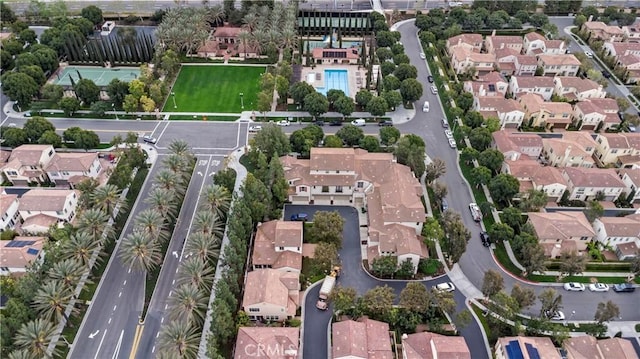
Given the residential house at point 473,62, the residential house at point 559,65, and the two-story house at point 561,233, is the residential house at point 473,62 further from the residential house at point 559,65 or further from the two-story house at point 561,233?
the two-story house at point 561,233

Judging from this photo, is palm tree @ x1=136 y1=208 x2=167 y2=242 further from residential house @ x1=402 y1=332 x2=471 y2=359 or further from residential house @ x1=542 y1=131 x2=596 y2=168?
residential house @ x1=542 y1=131 x2=596 y2=168

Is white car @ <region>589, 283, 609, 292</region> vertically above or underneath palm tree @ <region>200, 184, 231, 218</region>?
underneath

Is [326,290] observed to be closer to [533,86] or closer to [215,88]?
[215,88]

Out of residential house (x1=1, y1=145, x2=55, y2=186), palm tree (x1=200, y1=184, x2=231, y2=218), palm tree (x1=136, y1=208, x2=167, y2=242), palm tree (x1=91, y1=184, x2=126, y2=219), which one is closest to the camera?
palm tree (x1=136, y1=208, x2=167, y2=242)

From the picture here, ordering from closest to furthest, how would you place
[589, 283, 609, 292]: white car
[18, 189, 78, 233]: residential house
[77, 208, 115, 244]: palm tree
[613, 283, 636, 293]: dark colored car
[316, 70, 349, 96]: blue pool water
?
[77, 208, 115, 244]: palm tree, [589, 283, 609, 292]: white car, [613, 283, 636, 293]: dark colored car, [18, 189, 78, 233]: residential house, [316, 70, 349, 96]: blue pool water

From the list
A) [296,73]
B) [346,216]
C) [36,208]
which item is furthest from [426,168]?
[36,208]

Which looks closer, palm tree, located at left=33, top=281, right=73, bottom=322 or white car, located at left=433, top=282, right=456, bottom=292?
palm tree, located at left=33, top=281, right=73, bottom=322

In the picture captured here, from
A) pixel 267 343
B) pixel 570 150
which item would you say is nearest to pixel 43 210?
pixel 267 343

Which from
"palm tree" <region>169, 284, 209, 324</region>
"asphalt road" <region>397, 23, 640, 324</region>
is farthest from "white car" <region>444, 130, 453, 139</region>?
"palm tree" <region>169, 284, 209, 324</region>

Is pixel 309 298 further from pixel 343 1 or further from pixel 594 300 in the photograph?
pixel 343 1
